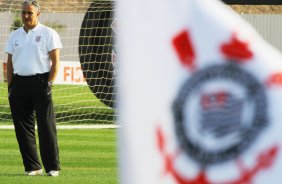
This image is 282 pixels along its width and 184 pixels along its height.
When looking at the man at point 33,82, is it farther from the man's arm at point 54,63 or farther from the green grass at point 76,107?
the green grass at point 76,107

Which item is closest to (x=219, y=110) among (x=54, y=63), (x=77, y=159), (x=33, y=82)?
(x=54, y=63)

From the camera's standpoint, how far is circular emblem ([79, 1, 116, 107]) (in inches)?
792

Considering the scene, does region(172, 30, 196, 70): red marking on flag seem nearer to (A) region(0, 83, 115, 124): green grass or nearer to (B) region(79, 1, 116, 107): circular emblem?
(A) region(0, 83, 115, 124): green grass

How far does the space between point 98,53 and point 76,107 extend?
88.8 inches

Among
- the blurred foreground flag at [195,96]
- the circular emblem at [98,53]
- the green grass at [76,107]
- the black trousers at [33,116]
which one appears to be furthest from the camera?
the circular emblem at [98,53]

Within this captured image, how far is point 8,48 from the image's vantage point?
10039 mm

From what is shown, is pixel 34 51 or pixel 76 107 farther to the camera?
pixel 76 107

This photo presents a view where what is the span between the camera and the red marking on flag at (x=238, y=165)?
85.0 inches

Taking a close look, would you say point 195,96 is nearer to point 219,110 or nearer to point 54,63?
point 219,110

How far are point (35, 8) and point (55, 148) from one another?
1331mm

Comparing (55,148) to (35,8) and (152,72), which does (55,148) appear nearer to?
(35,8)

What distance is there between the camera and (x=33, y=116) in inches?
404

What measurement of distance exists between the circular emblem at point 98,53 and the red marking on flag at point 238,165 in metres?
17.7

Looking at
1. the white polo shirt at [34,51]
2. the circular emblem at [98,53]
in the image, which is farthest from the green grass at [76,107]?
the white polo shirt at [34,51]
